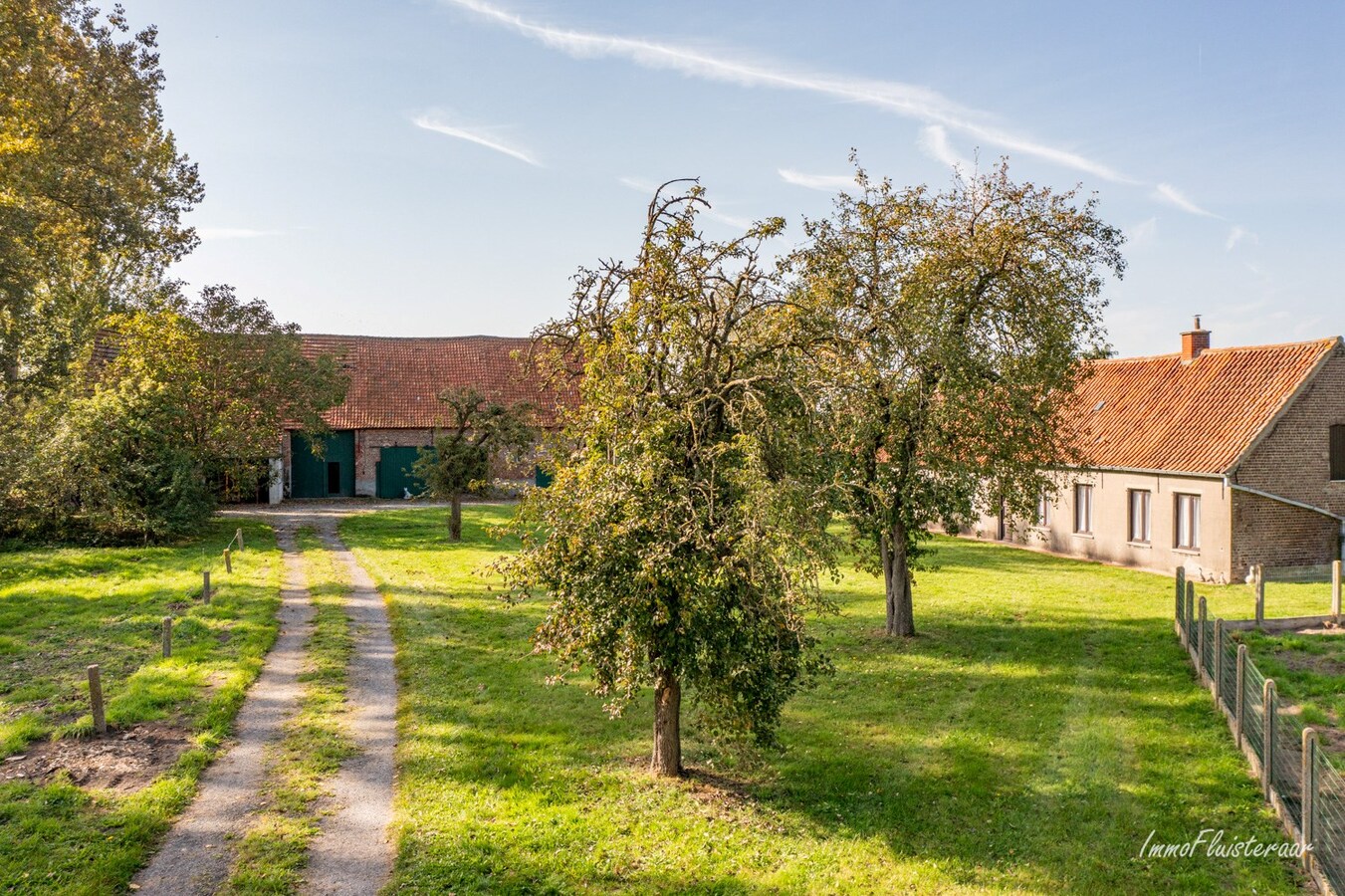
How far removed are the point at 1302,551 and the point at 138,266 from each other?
146 ft

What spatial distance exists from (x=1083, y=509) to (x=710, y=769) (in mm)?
21633

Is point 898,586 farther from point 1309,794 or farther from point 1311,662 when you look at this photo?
point 1309,794

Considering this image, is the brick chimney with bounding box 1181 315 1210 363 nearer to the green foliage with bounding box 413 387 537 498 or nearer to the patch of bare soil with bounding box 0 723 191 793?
the green foliage with bounding box 413 387 537 498

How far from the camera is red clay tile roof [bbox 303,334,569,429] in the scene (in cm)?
4216

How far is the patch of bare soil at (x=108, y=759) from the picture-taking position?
1013 cm

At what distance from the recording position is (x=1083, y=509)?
28.2 meters

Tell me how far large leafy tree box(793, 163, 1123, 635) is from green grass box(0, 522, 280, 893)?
10.5 metres

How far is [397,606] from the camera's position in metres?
18.8

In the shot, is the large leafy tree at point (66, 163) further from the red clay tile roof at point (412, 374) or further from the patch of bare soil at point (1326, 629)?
the patch of bare soil at point (1326, 629)

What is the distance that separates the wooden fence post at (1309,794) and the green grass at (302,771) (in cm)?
933

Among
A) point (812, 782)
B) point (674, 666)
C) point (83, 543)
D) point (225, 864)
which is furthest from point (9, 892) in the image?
point (83, 543)

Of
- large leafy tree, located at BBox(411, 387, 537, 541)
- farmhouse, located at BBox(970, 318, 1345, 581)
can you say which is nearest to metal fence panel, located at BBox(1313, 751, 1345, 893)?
farmhouse, located at BBox(970, 318, 1345, 581)

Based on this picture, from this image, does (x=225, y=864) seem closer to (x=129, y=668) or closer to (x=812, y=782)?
(x=812, y=782)

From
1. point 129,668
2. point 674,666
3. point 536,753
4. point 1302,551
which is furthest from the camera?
point 1302,551
